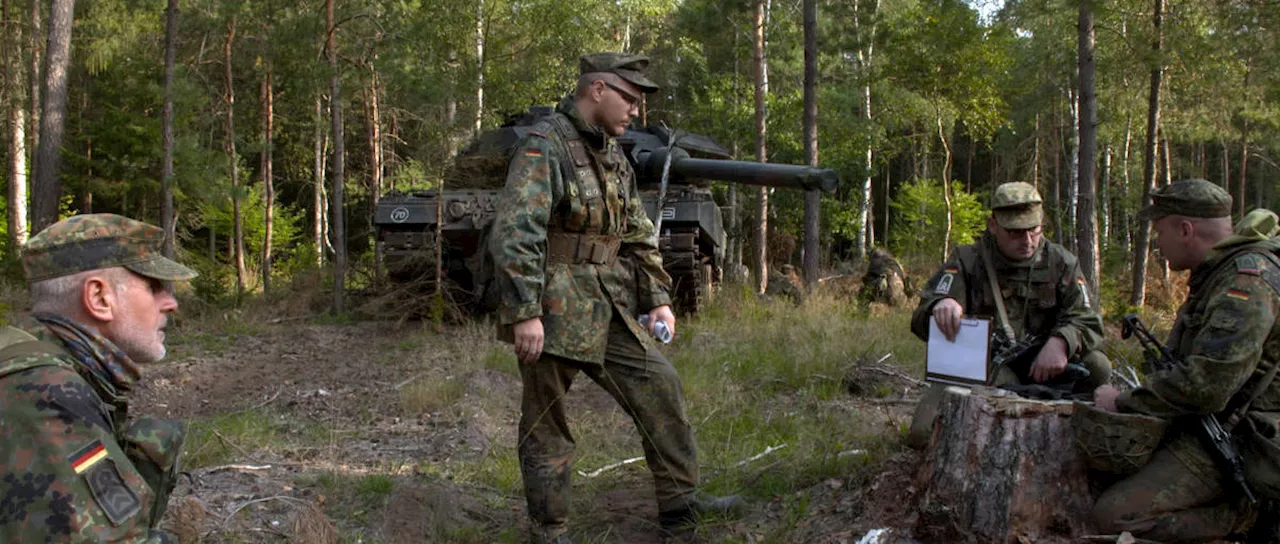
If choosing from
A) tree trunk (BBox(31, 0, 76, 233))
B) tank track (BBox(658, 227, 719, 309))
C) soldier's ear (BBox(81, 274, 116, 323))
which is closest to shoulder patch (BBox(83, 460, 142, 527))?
soldier's ear (BBox(81, 274, 116, 323))

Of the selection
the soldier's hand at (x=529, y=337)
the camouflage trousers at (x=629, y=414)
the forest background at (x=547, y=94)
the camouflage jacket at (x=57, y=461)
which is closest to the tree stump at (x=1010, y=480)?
the camouflage trousers at (x=629, y=414)

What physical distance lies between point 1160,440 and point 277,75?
19372 mm

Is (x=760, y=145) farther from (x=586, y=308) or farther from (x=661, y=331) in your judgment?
(x=586, y=308)

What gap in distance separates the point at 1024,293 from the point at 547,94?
18.9 meters

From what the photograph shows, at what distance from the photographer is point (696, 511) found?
155 inches

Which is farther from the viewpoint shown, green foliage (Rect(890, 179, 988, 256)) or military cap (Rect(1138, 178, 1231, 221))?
green foliage (Rect(890, 179, 988, 256))

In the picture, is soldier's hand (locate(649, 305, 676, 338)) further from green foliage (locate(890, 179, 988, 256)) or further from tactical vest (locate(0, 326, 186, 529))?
green foliage (locate(890, 179, 988, 256))

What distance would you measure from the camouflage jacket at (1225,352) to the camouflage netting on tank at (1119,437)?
2.1 inches

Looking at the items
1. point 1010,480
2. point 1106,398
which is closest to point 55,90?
point 1010,480

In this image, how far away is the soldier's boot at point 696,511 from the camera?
394 centimetres

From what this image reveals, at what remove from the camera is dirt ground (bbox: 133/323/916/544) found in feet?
12.2

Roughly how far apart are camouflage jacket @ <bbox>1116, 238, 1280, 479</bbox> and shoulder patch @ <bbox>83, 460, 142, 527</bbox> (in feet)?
9.09

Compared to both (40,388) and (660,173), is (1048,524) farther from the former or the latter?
(660,173)

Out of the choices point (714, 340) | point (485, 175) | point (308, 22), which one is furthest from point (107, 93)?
point (714, 340)
